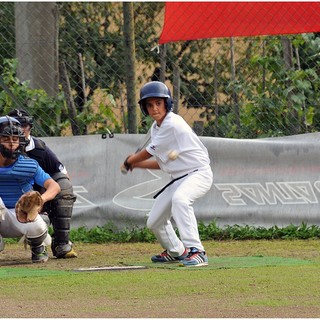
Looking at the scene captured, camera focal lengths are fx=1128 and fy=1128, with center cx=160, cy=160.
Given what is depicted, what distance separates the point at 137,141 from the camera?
1234cm

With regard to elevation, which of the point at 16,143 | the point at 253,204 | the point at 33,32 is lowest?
the point at 253,204

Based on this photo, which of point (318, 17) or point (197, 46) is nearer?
point (318, 17)

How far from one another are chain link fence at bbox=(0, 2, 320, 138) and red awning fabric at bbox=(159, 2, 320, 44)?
233mm

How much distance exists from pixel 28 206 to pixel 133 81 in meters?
3.40

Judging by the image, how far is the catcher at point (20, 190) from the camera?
32.2 feet

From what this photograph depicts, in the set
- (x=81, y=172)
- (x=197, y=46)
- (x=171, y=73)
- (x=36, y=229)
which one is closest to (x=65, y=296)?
(x=36, y=229)

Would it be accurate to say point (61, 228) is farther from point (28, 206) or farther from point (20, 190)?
point (28, 206)

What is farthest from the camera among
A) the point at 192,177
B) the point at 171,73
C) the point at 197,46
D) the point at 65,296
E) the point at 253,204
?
the point at 197,46

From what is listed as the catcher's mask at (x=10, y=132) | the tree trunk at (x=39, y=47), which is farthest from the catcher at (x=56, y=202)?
the tree trunk at (x=39, y=47)

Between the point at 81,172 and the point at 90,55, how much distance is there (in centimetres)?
213

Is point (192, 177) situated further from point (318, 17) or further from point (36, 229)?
point (318, 17)

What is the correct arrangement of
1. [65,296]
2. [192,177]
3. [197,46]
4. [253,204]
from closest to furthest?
[65,296], [192,177], [253,204], [197,46]

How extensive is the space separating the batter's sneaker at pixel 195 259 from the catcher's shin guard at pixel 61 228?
1.38 m

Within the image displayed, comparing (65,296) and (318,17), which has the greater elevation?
(318,17)
